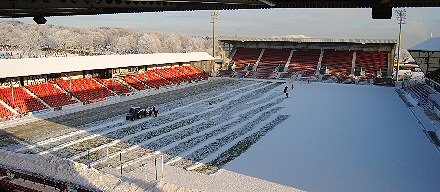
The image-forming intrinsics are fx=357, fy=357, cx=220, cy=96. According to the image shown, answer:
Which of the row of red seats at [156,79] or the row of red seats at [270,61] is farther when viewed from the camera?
the row of red seats at [270,61]

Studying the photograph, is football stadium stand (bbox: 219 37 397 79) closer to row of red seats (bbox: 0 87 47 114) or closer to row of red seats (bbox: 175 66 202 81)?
row of red seats (bbox: 175 66 202 81)

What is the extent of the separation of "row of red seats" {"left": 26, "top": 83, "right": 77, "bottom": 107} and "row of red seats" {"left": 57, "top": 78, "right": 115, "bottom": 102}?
108 cm

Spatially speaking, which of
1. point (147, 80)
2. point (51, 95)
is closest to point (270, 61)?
point (147, 80)

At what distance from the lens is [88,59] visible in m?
34.2

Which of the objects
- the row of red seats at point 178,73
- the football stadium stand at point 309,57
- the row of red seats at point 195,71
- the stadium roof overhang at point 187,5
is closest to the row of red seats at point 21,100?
the stadium roof overhang at point 187,5

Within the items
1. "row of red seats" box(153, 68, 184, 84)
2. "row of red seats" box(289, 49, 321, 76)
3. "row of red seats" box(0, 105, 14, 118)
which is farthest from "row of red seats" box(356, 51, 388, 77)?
"row of red seats" box(0, 105, 14, 118)

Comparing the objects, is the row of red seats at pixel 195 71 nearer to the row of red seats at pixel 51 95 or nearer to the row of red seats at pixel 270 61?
the row of red seats at pixel 270 61

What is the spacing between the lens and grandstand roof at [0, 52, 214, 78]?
27256 millimetres

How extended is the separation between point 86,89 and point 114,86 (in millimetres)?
3780

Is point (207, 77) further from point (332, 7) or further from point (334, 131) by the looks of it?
point (332, 7)

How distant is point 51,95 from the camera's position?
30.7 metres

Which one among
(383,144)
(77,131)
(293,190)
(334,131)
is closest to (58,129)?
(77,131)

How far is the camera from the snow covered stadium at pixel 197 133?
45.6ft

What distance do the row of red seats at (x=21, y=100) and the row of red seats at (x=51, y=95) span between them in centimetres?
85
